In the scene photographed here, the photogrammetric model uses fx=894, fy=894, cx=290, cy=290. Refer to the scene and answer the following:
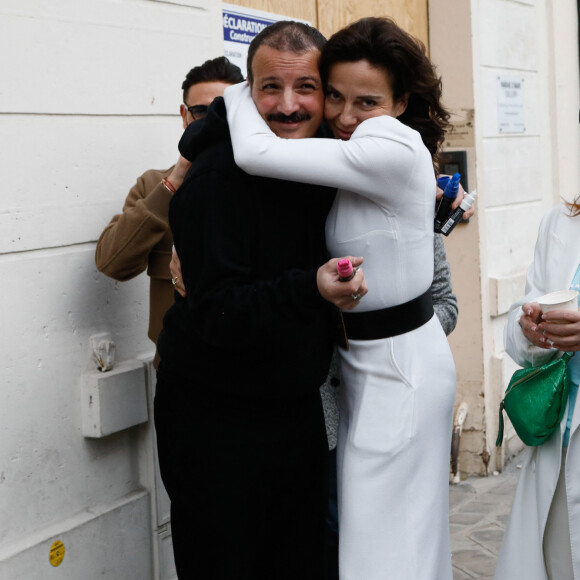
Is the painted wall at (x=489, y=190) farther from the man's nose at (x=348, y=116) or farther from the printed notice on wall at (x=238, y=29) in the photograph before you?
the man's nose at (x=348, y=116)

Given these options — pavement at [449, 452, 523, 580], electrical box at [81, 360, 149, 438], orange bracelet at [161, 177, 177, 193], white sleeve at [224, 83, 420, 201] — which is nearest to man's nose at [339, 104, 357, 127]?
white sleeve at [224, 83, 420, 201]

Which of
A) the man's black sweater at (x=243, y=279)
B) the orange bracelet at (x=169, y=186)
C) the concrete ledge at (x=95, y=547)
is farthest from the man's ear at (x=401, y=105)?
the concrete ledge at (x=95, y=547)

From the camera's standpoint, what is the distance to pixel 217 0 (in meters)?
3.57

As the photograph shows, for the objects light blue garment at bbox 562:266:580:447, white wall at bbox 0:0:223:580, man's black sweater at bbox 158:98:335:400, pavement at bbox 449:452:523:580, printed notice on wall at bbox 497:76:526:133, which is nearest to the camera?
man's black sweater at bbox 158:98:335:400

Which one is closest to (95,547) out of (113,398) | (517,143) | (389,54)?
(113,398)

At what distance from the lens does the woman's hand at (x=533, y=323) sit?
2469 millimetres

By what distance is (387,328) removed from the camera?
2.31m

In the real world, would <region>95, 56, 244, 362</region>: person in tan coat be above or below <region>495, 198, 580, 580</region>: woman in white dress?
above

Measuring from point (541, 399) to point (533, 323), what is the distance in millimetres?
235

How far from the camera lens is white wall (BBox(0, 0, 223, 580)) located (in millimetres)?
2842

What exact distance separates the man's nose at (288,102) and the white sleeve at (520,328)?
952 millimetres

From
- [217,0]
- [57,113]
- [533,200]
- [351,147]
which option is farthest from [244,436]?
[533,200]

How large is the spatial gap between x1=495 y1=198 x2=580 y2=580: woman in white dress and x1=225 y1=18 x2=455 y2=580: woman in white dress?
368mm

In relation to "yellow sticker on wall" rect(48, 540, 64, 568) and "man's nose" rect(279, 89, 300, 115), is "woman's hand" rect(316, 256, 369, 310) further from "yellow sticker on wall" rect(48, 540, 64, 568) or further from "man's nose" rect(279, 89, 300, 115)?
"yellow sticker on wall" rect(48, 540, 64, 568)
